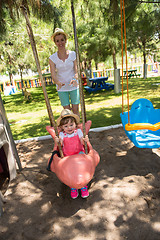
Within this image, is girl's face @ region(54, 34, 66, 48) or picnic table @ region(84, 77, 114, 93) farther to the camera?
picnic table @ region(84, 77, 114, 93)

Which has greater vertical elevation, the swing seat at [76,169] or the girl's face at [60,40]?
the girl's face at [60,40]

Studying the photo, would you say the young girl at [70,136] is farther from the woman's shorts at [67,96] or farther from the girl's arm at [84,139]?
the woman's shorts at [67,96]

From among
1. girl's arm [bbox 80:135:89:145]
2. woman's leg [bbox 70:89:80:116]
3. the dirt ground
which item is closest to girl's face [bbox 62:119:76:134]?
girl's arm [bbox 80:135:89:145]

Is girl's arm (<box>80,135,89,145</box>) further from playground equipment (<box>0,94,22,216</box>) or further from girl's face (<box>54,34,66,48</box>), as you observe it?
girl's face (<box>54,34,66,48</box>)

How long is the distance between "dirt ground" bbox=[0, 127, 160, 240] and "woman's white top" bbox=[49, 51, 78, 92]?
138 centimetres

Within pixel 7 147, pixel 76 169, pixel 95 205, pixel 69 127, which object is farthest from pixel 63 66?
pixel 95 205

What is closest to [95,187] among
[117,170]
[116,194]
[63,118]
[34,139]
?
[116,194]

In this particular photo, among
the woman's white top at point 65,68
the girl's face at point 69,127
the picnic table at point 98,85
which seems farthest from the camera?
the picnic table at point 98,85

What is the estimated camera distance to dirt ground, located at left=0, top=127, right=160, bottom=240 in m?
1.77

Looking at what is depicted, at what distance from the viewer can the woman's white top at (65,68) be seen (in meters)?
2.94

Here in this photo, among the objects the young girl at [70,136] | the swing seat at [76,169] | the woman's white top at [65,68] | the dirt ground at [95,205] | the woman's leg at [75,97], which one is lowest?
the dirt ground at [95,205]

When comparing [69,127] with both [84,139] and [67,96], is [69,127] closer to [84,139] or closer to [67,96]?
[84,139]

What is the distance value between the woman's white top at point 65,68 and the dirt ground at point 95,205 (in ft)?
4.53

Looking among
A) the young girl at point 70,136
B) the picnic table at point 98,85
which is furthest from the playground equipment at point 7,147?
the picnic table at point 98,85
